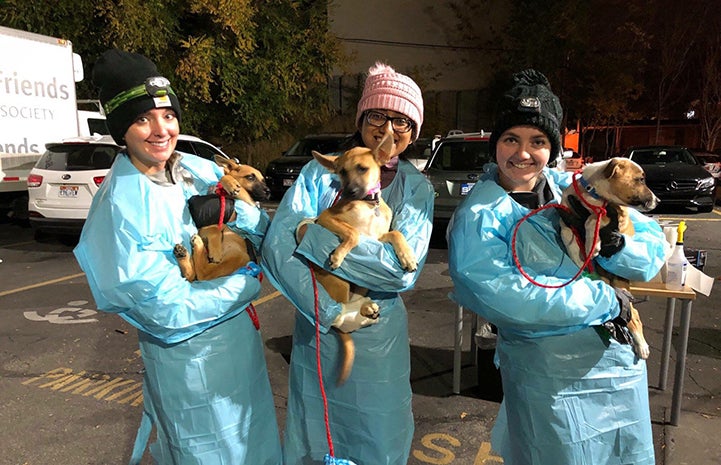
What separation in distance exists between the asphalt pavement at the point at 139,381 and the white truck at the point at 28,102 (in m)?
3.63

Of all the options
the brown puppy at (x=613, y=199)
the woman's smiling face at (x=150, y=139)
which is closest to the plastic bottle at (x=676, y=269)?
A: the brown puppy at (x=613, y=199)

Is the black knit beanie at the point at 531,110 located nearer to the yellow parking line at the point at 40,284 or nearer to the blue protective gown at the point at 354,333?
the blue protective gown at the point at 354,333

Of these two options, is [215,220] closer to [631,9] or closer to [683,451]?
[683,451]

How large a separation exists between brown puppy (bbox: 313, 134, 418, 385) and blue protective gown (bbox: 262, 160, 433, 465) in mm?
34

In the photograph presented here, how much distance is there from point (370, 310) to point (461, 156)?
6.48 meters

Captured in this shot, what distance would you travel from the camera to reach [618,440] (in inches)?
70.6

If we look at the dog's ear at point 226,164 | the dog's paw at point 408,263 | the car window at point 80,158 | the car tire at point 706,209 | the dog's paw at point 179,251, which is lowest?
the car tire at point 706,209

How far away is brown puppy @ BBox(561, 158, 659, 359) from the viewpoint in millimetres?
1800

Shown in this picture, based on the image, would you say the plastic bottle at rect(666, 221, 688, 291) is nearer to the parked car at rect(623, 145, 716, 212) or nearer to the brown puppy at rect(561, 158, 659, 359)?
the brown puppy at rect(561, 158, 659, 359)

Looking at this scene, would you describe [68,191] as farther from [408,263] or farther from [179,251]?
[408,263]

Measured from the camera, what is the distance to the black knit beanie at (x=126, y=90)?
6.00ft

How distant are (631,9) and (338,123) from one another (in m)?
12.5

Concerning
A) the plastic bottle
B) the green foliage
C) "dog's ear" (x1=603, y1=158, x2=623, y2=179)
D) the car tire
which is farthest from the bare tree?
"dog's ear" (x1=603, y1=158, x2=623, y2=179)

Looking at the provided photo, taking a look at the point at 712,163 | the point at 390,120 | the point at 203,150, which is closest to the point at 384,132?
the point at 390,120
